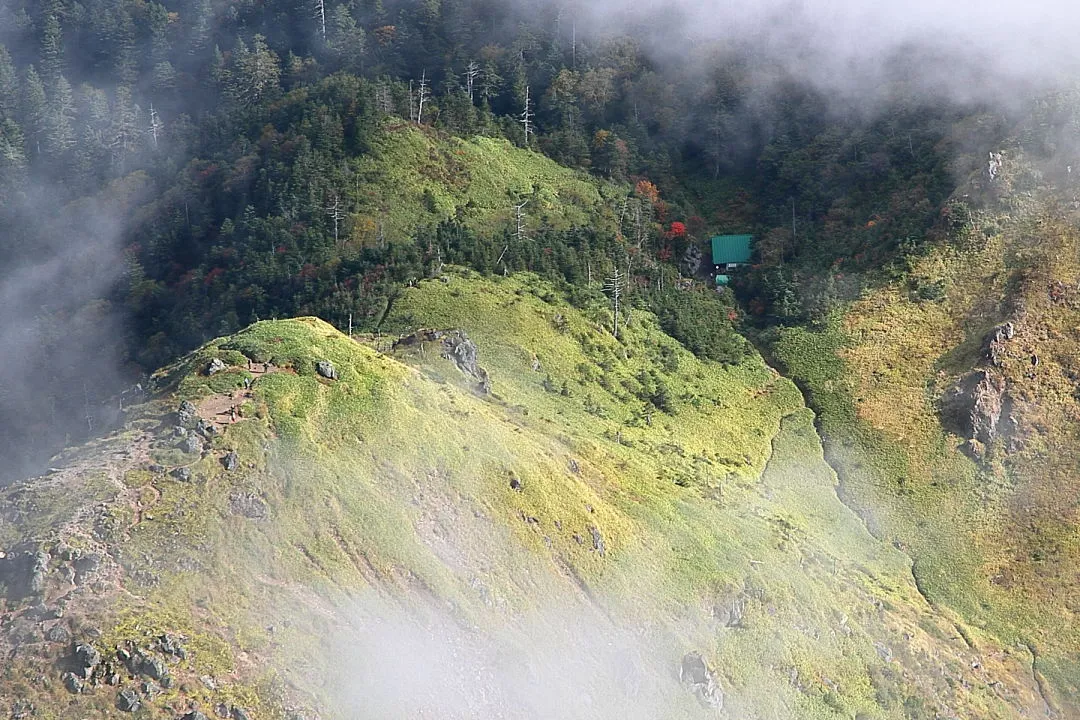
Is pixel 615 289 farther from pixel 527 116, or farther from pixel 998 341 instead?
pixel 527 116

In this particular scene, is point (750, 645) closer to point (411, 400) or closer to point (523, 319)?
point (411, 400)

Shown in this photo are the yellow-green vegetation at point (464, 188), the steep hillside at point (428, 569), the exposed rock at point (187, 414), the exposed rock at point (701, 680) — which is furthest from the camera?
the yellow-green vegetation at point (464, 188)

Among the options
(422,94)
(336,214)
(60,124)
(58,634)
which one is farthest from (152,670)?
(60,124)

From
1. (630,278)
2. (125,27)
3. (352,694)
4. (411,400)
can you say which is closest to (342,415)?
(411,400)

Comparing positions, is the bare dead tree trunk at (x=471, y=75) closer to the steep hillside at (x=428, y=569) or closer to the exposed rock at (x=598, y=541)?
the steep hillside at (x=428, y=569)

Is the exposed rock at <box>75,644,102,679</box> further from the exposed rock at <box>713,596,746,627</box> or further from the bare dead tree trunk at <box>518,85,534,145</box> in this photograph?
the bare dead tree trunk at <box>518,85,534,145</box>

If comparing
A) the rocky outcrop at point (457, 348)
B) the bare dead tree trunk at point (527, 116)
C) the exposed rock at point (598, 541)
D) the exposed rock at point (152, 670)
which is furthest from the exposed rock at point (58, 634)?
the bare dead tree trunk at point (527, 116)
